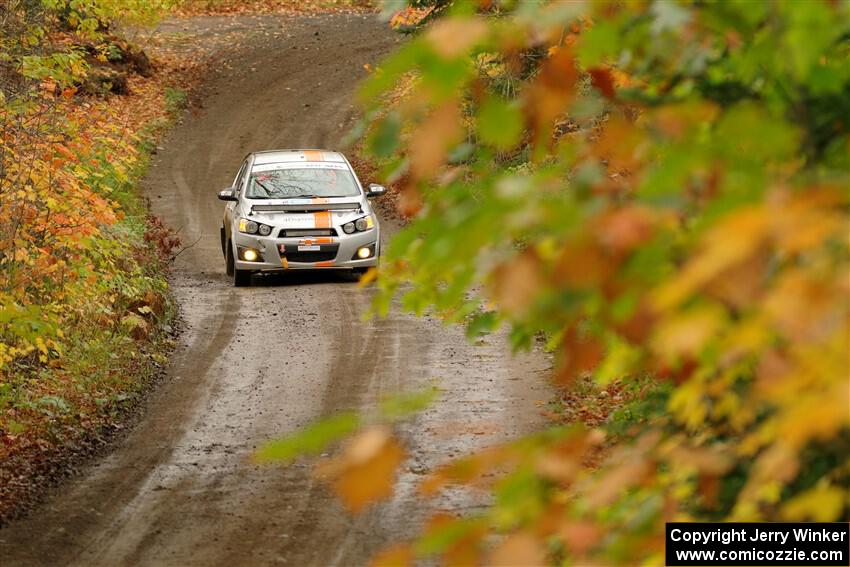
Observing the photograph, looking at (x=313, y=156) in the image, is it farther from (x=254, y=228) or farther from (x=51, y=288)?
(x=51, y=288)

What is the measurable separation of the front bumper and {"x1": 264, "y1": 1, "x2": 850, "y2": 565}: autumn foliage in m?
A: 13.6

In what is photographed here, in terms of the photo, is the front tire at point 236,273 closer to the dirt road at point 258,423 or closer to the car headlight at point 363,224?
the dirt road at point 258,423

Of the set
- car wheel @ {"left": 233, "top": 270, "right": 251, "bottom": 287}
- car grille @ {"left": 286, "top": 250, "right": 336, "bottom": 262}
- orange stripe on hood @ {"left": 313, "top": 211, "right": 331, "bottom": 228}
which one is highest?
orange stripe on hood @ {"left": 313, "top": 211, "right": 331, "bottom": 228}

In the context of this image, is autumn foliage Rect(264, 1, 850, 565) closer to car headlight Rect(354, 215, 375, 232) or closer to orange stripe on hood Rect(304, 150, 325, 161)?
car headlight Rect(354, 215, 375, 232)

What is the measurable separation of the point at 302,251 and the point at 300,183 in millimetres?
1294

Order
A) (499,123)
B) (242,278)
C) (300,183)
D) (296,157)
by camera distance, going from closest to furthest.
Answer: (499,123), (242,278), (300,183), (296,157)

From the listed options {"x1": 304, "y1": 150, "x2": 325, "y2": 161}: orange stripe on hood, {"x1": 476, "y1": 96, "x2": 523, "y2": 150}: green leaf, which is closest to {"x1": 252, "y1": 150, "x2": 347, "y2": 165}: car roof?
{"x1": 304, "y1": 150, "x2": 325, "y2": 161}: orange stripe on hood

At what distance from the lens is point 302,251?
1694 centimetres

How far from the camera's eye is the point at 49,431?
10.3 m

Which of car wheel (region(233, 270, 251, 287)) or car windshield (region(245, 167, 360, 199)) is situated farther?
car windshield (region(245, 167, 360, 199))

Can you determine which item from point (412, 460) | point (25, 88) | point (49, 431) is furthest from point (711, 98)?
point (25, 88)

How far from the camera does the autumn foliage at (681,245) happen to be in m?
2.02

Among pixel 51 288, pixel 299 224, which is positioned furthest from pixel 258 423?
pixel 299 224
